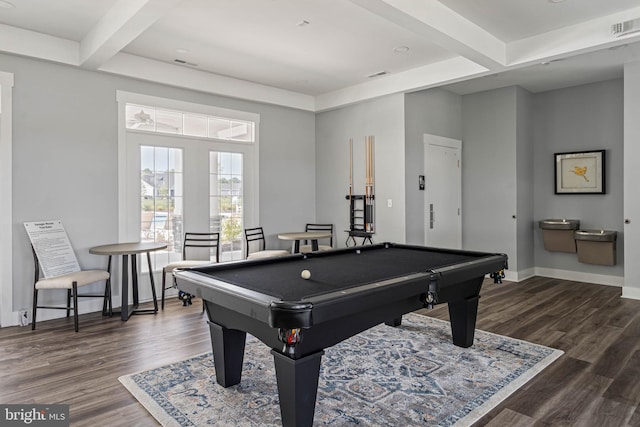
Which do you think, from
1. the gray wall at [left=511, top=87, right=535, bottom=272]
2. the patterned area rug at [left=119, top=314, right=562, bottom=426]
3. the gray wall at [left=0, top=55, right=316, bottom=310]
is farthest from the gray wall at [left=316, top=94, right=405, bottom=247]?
the patterned area rug at [left=119, top=314, right=562, bottom=426]

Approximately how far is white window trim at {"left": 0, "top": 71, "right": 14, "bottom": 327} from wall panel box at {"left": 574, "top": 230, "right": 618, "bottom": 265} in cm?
700

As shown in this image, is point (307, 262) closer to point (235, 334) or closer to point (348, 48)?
point (235, 334)

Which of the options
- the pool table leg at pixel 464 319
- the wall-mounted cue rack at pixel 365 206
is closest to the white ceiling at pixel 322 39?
the wall-mounted cue rack at pixel 365 206

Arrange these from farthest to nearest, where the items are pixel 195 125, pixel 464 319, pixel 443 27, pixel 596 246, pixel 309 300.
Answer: pixel 596 246, pixel 195 125, pixel 443 27, pixel 464 319, pixel 309 300

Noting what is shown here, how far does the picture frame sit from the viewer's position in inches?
233

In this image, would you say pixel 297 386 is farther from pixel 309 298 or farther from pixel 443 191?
pixel 443 191

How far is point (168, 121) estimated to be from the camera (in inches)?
206

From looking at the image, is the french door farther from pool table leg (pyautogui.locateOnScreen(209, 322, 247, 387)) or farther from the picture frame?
the picture frame

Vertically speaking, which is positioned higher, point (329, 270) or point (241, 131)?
point (241, 131)

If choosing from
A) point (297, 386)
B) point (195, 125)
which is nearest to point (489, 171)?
point (195, 125)

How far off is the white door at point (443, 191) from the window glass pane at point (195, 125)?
3154mm

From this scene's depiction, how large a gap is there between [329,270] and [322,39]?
2.67 m

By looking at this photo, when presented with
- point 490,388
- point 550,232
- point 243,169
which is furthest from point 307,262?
point 550,232

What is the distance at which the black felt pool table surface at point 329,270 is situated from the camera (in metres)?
2.33
